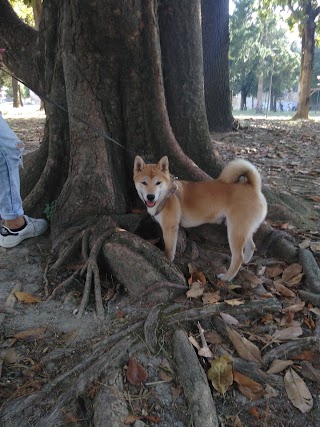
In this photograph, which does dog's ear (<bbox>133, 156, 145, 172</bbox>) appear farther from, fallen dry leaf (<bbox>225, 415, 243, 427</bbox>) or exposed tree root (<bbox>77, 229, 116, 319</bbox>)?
fallen dry leaf (<bbox>225, 415, 243, 427</bbox>)

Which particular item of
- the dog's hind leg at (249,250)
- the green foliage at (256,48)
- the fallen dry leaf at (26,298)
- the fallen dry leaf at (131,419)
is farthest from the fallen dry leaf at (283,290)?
the green foliage at (256,48)

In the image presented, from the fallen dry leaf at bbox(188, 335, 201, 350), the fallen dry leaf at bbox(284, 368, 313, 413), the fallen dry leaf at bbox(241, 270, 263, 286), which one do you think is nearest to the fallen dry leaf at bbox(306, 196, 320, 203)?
the fallen dry leaf at bbox(241, 270, 263, 286)

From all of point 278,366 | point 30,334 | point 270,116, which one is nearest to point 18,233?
point 30,334

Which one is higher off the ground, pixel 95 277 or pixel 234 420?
pixel 95 277

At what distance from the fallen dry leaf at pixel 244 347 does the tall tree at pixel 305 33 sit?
62.2ft

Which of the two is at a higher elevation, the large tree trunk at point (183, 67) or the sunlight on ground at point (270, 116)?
the large tree trunk at point (183, 67)

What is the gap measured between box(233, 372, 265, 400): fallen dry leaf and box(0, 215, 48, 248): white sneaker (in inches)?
104

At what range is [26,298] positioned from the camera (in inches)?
120

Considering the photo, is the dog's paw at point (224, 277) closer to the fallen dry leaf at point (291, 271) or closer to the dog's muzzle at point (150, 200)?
the fallen dry leaf at point (291, 271)

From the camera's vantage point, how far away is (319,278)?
3.19 meters

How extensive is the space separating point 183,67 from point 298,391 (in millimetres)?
3728

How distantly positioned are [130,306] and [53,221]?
1526 millimetres

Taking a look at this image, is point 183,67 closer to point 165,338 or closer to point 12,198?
point 12,198

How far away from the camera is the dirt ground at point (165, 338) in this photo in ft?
6.85
